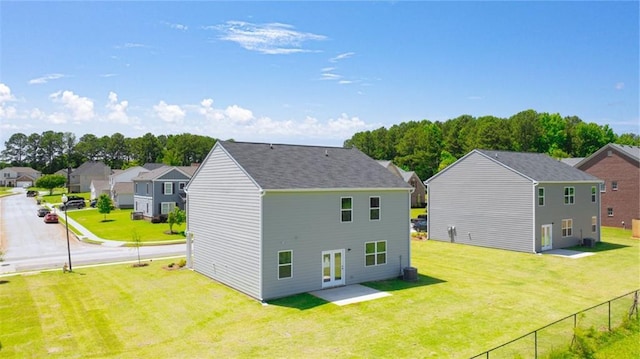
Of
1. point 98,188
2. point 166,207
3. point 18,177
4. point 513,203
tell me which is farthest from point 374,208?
point 18,177

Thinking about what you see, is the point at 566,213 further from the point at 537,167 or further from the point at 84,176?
the point at 84,176

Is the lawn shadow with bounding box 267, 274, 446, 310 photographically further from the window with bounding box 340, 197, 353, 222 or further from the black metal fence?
the black metal fence

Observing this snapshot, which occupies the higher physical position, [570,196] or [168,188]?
[168,188]

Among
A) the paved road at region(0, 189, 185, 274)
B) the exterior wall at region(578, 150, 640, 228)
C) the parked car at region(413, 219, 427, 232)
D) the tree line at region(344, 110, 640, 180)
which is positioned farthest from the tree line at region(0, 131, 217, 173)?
the exterior wall at region(578, 150, 640, 228)

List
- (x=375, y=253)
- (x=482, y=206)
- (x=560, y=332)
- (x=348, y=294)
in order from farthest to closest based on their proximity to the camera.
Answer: (x=482, y=206), (x=375, y=253), (x=348, y=294), (x=560, y=332)

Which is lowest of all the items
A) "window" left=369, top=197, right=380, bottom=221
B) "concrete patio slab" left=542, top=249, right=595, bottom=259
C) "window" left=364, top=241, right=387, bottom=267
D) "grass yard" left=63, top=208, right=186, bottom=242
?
"concrete patio slab" left=542, top=249, right=595, bottom=259
